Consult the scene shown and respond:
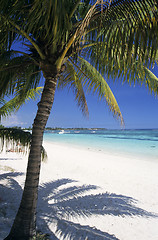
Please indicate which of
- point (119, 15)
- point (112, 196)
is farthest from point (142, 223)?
point (119, 15)

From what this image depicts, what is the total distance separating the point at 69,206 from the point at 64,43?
375cm

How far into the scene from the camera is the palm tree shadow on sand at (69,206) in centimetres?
306

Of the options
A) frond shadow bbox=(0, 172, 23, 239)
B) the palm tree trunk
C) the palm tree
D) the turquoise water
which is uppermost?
the palm tree

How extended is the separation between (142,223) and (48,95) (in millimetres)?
3495

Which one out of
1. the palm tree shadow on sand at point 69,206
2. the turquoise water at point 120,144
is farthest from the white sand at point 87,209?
the turquoise water at point 120,144

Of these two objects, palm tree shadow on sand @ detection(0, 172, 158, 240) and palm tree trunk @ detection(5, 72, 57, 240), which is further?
palm tree shadow on sand @ detection(0, 172, 158, 240)

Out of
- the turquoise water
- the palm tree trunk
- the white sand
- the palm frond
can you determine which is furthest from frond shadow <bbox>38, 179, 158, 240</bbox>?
the turquoise water

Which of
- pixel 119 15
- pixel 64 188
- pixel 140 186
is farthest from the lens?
pixel 140 186

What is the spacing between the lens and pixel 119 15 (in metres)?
1.93

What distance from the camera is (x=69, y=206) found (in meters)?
4.14

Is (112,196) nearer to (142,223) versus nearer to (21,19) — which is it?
(142,223)

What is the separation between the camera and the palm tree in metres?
1.76

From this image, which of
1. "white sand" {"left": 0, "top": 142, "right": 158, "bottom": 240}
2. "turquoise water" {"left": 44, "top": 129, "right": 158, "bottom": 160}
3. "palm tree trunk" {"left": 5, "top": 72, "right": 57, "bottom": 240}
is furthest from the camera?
"turquoise water" {"left": 44, "top": 129, "right": 158, "bottom": 160}

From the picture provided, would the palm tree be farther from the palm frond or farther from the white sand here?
the white sand
